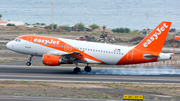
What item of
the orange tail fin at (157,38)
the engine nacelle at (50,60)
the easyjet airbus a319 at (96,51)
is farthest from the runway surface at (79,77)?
the orange tail fin at (157,38)

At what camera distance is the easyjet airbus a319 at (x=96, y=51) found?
135 ft

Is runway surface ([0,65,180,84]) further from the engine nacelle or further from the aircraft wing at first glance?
the aircraft wing

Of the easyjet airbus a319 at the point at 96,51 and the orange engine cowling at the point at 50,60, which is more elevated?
the easyjet airbus a319 at the point at 96,51

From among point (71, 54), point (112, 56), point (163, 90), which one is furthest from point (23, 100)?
point (112, 56)

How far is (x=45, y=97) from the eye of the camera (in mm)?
24484

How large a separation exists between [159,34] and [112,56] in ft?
24.8

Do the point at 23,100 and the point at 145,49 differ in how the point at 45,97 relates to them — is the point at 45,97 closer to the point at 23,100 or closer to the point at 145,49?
the point at 23,100

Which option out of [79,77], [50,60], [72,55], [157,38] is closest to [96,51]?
[72,55]

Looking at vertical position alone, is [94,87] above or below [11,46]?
below

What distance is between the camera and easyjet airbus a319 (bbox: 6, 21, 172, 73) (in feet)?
135

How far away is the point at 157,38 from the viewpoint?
4125cm

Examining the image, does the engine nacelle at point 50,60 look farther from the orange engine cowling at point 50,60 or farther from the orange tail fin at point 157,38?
the orange tail fin at point 157,38

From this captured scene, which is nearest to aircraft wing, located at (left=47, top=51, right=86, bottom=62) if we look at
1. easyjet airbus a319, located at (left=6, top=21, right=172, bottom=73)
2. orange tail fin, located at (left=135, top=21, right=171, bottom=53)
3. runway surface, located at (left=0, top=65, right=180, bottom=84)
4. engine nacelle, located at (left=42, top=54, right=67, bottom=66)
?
easyjet airbus a319, located at (left=6, top=21, right=172, bottom=73)

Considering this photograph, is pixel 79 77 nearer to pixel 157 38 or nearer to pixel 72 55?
pixel 72 55
